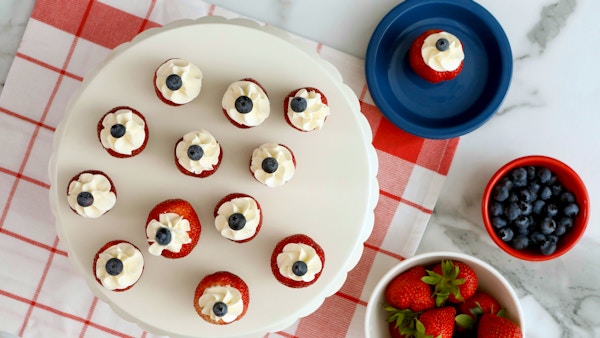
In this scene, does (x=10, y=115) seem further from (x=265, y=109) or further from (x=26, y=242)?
(x=265, y=109)

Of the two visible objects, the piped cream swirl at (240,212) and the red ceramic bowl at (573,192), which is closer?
the piped cream swirl at (240,212)

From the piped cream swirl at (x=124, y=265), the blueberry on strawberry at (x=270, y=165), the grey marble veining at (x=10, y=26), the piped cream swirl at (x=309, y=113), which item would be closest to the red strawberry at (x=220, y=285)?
the piped cream swirl at (x=124, y=265)

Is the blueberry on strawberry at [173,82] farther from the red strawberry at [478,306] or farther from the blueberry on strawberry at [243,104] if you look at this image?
the red strawberry at [478,306]

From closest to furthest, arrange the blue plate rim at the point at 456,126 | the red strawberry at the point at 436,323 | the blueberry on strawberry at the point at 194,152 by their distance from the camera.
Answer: the blueberry on strawberry at the point at 194,152 → the red strawberry at the point at 436,323 → the blue plate rim at the point at 456,126

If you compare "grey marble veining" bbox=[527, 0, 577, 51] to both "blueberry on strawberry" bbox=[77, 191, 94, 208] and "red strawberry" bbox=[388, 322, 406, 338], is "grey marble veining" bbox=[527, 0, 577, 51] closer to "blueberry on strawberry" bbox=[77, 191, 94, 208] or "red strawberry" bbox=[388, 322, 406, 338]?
"red strawberry" bbox=[388, 322, 406, 338]

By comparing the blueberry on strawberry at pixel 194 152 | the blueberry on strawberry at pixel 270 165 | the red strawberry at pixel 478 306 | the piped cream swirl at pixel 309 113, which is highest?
the piped cream swirl at pixel 309 113

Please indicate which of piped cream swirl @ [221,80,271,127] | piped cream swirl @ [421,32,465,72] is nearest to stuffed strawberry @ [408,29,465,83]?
piped cream swirl @ [421,32,465,72]

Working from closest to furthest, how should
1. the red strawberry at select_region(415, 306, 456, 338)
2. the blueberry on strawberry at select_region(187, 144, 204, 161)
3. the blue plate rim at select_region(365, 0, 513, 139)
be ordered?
the blueberry on strawberry at select_region(187, 144, 204, 161)
the red strawberry at select_region(415, 306, 456, 338)
the blue plate rim at select_region(365, 0, 513, 139)

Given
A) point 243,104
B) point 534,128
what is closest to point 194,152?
point 243,104
